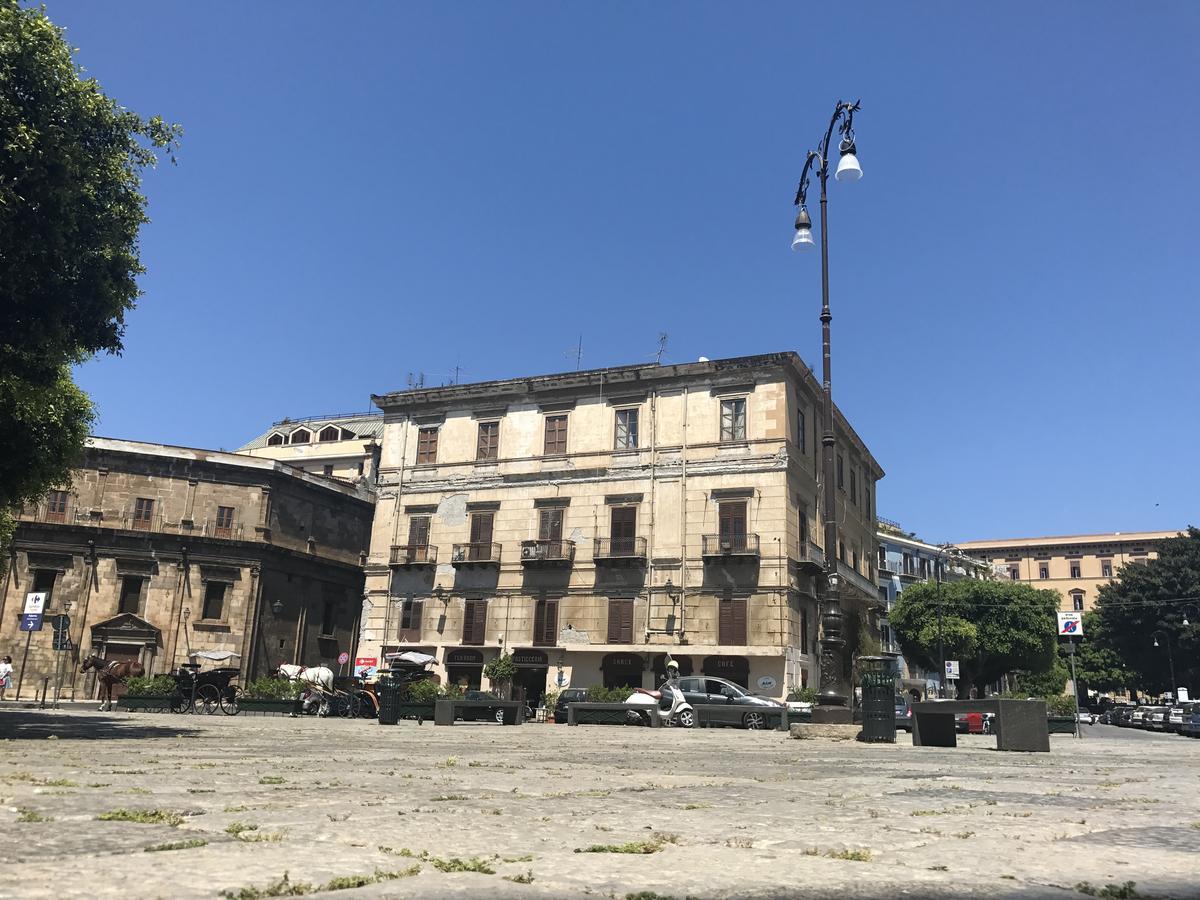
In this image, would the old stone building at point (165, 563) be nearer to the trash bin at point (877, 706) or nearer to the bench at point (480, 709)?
the bench at point (480, 709)

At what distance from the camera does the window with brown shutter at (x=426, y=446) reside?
147 feet

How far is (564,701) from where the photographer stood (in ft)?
104

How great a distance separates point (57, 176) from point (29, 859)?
45.0 feet

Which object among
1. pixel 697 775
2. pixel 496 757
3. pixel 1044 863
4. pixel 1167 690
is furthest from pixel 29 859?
pixel 1167 690

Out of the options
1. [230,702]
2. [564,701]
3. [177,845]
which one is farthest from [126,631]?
[177,845]

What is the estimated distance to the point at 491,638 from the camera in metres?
41.2

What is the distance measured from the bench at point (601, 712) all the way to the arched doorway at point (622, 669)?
401 inches

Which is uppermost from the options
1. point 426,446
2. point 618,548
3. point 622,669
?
point 426,446

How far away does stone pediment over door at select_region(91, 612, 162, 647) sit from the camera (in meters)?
41.5

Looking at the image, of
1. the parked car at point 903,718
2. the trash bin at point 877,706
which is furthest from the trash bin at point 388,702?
the parked car at point 903,718

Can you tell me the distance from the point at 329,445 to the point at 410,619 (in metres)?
26.8

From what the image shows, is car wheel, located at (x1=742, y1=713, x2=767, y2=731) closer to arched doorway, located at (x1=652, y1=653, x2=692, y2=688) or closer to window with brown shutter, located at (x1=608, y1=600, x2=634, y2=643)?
arched doorway, located at (x1=652, y1=653, x2=692, y2=688)

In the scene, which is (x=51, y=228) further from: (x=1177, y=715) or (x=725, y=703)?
(x=1177, y=715)

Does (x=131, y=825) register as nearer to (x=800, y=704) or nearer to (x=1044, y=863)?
(x=1044, y=863)
